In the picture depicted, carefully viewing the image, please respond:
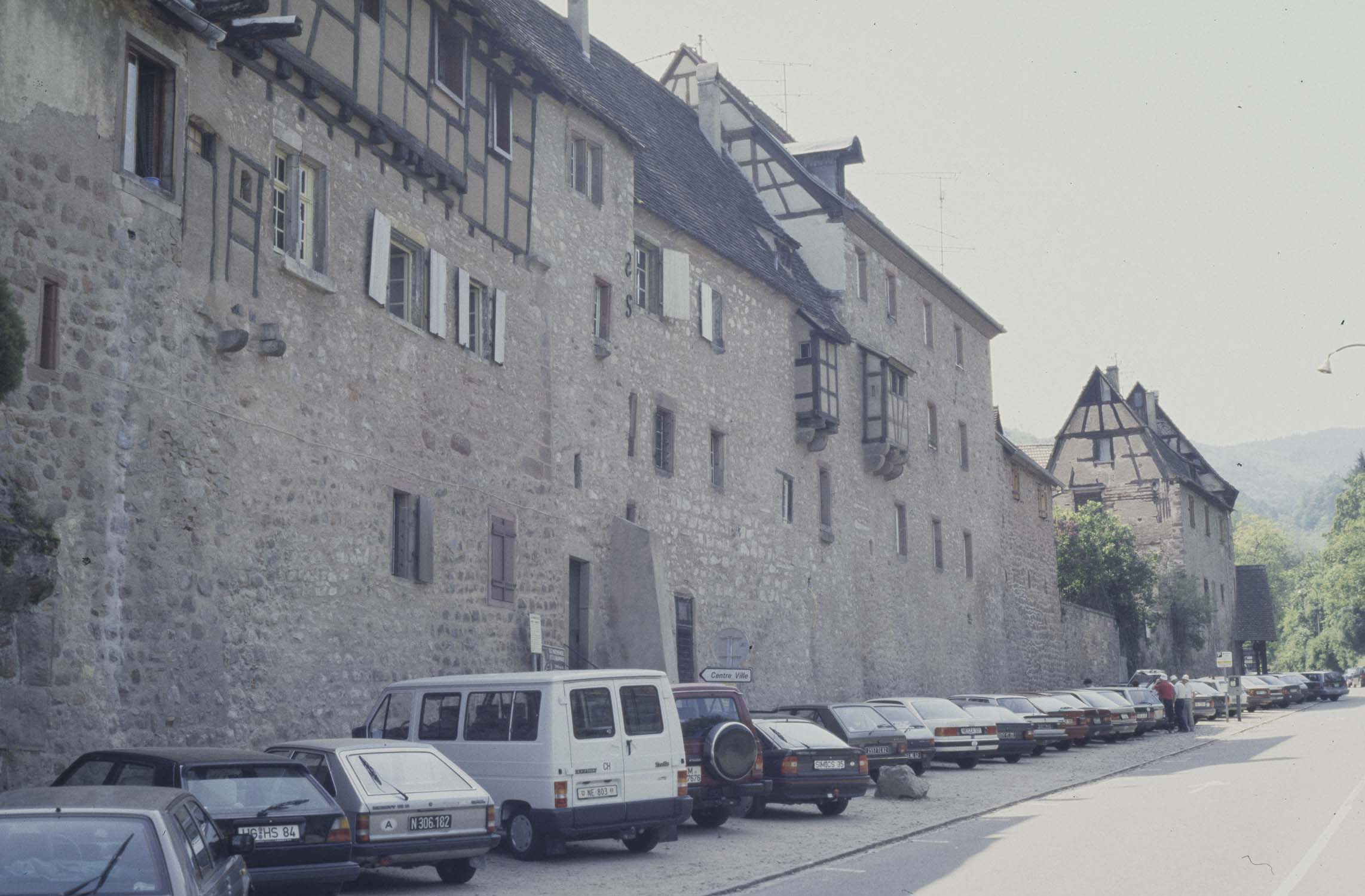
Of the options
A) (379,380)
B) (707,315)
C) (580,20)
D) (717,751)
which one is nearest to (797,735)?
(717,751)

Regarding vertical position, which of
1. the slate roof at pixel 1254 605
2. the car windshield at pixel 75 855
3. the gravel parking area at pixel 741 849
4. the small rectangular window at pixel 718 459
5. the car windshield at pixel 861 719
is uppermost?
the small rectangular window at pixel 718 459

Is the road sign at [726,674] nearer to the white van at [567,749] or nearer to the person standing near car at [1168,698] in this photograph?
the white van at [567,749]

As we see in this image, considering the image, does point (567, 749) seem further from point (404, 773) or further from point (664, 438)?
point (664, 438)

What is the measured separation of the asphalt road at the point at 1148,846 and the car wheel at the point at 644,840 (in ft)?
6.38

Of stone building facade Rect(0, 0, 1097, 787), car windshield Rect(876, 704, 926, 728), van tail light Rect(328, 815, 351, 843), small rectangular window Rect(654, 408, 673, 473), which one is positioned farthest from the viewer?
small rectangular window Rect(654, 408, 673, 473)

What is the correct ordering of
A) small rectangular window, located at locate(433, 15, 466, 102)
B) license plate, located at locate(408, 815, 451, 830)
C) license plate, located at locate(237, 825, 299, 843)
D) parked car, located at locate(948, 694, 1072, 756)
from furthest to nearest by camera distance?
parked car, located at locate(948, 694, 1072, 756), small rectangular window, located at locate(433, 15, 466, 102), license plate, located at locate(408, 815, 451, 830), license plate, located at locate(237, 825, 299, 843)

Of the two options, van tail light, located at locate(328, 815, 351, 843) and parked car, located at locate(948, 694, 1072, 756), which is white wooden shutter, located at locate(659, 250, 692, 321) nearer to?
parked car, located at locate(948, 694, 1072, 756)

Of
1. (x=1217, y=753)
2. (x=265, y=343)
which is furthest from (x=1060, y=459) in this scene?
(x=265, y=343)

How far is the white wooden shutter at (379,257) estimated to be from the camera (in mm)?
19281

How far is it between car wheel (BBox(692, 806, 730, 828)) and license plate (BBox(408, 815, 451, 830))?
529 centimetres

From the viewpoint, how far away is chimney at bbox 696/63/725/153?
123 feet

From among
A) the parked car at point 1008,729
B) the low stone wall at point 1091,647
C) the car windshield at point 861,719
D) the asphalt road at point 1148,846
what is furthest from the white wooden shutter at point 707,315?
the low stone wall at point 1091,647

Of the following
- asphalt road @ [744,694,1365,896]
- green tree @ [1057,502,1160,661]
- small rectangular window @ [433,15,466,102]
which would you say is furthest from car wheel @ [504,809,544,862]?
green tree @ [1057,502,1160,661]

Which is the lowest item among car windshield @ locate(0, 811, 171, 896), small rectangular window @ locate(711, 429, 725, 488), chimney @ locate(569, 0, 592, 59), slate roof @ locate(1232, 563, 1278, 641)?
car windshield @ locate(0, 811, 171, 896)
